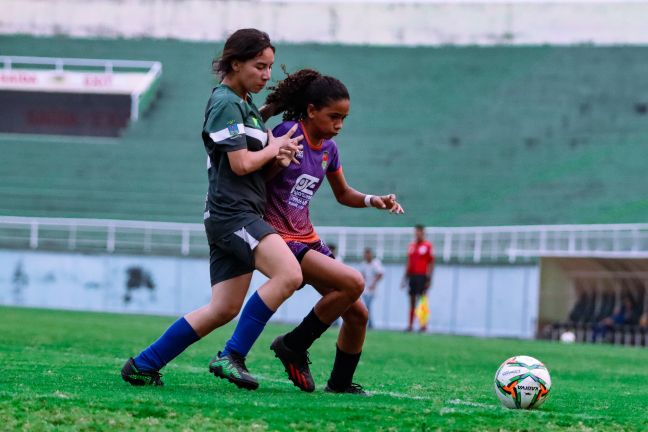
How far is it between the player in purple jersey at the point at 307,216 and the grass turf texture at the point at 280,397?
253 millimetres

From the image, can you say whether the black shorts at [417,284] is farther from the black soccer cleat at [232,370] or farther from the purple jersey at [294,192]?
the black soccer cleat at [232,370]

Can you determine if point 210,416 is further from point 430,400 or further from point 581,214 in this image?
point 581,214

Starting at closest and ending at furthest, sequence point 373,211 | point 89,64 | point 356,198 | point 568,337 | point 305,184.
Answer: point 305,184 → point 356,198 → point 568,337 → point 373,211 → point 89,64

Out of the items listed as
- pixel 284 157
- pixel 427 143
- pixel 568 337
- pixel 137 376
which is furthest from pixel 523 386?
pixel 427 143

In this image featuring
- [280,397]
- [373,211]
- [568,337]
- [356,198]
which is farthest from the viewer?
[373,211]

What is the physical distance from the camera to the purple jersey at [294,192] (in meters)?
6.61

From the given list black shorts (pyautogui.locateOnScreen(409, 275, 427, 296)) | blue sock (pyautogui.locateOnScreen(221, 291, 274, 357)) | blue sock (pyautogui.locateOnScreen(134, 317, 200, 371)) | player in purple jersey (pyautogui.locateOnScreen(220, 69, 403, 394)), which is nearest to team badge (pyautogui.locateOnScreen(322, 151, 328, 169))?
player in purple jersey (pyautogui.locateOnScreen(220, 69, 403, 394))

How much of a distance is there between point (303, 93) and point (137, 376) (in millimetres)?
1764

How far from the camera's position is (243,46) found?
641 centimetres

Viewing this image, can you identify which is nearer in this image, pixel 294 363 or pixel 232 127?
pixel 232 127

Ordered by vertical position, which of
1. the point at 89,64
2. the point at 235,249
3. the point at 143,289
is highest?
the point at 89,64

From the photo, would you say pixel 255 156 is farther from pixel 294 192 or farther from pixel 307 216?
pixel 307 216

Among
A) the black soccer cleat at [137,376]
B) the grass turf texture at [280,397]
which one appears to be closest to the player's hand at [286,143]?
the grass turf texture at [280,397]

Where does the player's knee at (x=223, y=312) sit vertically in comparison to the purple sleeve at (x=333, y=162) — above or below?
below
